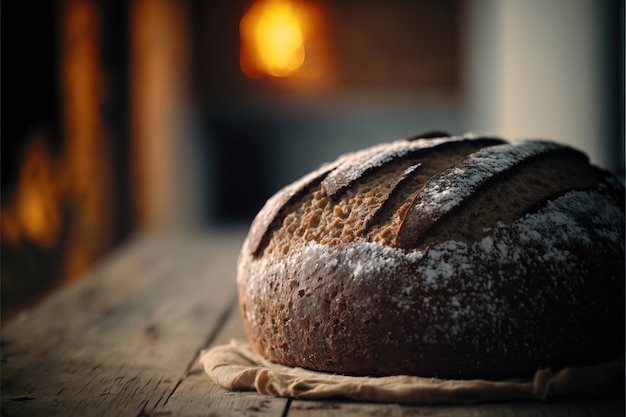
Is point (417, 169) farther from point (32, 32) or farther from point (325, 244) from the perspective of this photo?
point (32, 32)

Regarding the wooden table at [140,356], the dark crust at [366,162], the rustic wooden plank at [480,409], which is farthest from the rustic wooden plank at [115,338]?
the dark crust at [366,162]

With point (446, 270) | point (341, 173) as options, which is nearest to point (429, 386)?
point (446, 270)

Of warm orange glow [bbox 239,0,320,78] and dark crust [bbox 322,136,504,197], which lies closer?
dark crust [bbox 322,136,504,197]

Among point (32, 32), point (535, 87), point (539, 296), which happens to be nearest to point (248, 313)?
point (539, 296)

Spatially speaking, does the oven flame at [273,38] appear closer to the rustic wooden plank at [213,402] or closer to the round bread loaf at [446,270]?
the round bread loaf at [446,270]

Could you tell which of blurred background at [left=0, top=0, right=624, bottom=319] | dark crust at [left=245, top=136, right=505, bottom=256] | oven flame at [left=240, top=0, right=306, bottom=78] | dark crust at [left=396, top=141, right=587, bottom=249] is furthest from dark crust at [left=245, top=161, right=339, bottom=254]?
oven flame at [left=240, top=0, right=306, bottom=78]

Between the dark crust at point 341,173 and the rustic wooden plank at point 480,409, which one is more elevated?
the dark crust at point 341,173

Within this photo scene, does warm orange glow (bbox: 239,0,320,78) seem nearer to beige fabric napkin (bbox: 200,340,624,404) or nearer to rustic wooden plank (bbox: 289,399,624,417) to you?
beige fabric napkin (bbox: 200,340,624,404)
